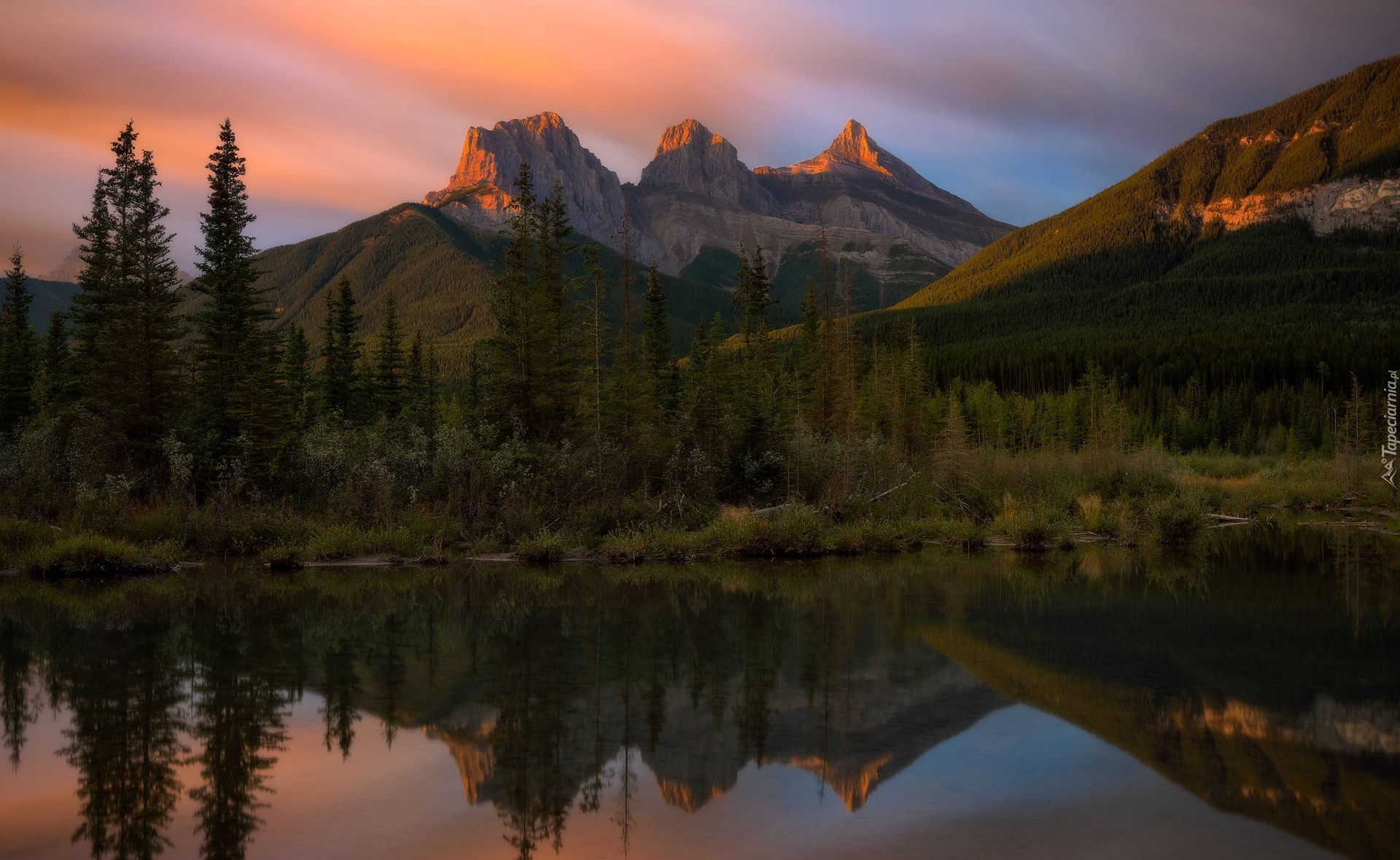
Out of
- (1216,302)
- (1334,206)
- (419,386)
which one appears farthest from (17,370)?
(1334,206)

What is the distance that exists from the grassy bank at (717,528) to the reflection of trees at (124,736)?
1092cm

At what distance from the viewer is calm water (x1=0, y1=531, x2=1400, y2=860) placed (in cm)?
734

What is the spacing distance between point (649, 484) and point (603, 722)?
23.3m

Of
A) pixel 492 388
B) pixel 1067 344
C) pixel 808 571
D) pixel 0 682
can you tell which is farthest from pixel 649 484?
pixel 1067 344

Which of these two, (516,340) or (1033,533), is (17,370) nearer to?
(516,340)

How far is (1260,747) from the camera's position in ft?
30.5

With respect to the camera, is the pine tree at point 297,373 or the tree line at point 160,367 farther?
the pine tree at point 297,373

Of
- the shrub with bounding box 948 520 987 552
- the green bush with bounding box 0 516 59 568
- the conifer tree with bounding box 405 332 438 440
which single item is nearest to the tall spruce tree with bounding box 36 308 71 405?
the conifer tree with bounding box 405 332 438 440

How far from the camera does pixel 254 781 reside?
8.49 metres

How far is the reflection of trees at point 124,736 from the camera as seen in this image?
7336 mm

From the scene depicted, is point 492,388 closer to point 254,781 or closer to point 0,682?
point 0,682

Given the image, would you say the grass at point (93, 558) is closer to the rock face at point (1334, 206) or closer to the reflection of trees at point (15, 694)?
the reflection of trees at point (15, 694)

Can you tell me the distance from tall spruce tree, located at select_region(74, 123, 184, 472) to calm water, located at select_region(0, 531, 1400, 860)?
15185mm

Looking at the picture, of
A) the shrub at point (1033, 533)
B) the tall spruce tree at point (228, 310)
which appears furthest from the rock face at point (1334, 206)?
the tall spruce tree at point (228, 310)
